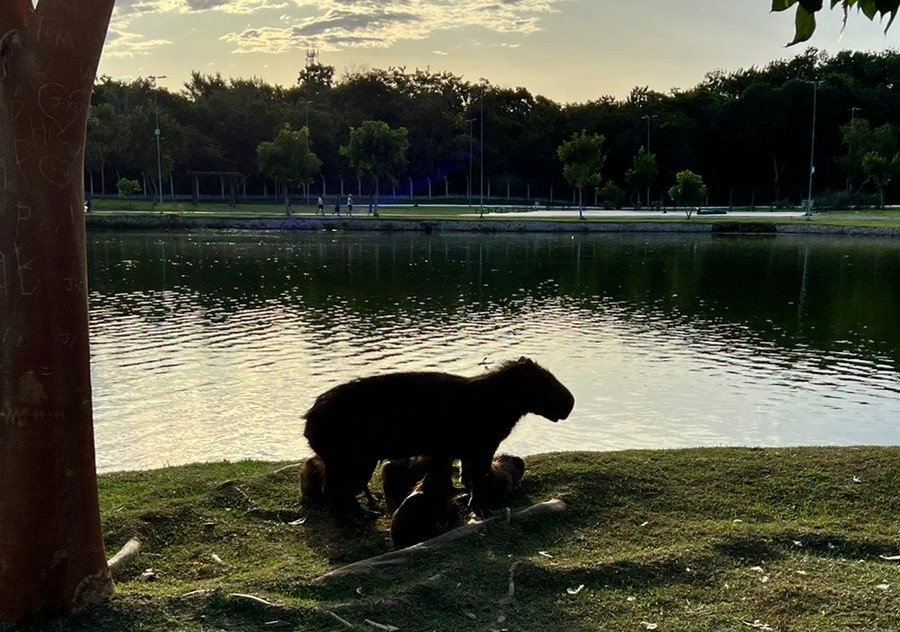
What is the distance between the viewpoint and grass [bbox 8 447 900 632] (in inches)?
180

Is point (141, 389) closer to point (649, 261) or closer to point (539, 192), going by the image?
point (649, 261)

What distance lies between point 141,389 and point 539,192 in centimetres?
8126

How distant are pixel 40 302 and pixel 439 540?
306cm

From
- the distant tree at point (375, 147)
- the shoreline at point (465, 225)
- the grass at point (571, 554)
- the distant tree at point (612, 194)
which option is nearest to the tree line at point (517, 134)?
the distant tree at point (612, 194)

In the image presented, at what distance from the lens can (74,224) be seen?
4.57m

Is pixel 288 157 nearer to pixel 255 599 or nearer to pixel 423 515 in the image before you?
pixel 423 515

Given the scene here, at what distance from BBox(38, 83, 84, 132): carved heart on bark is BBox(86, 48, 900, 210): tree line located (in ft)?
226

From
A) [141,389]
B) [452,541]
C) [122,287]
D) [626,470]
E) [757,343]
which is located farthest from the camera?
[122,287]

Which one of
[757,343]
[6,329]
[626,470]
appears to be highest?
[6,329]

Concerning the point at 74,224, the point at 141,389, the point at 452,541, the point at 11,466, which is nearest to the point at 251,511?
the point at 452,541

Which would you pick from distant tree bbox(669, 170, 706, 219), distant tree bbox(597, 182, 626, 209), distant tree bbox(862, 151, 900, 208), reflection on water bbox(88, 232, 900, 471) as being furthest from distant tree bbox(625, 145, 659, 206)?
reflection on water bbox(88, 232, 900, 471)

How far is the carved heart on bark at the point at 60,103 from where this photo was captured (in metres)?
4.38

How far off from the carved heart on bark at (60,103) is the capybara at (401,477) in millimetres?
3886

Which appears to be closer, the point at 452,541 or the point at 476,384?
the point at 452,541
